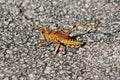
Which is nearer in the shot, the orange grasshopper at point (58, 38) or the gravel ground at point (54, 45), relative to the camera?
the gravel ground at point (54, 45)

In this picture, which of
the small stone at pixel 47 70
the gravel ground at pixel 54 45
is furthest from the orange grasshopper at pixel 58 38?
the small stone at pixel 47 70

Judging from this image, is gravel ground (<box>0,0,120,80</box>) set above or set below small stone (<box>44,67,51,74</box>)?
above

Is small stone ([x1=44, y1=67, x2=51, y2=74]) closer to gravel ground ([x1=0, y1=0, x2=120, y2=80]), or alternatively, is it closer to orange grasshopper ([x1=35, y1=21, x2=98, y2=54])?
gravel ground ([x1=0, y1=0, x2=120, y2=80])

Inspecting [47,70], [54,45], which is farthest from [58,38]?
[47,70]

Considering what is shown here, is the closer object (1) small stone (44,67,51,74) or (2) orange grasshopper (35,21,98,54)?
(1) small stone (44,67,51,74)

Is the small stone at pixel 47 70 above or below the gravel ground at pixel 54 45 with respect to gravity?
below

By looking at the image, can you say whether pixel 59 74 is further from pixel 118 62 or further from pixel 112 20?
pixel 112 20

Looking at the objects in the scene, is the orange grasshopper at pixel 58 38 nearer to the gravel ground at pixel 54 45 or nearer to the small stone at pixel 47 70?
the gravel ground at pixel 54 45

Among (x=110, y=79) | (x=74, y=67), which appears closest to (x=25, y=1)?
(x=74, y=67)

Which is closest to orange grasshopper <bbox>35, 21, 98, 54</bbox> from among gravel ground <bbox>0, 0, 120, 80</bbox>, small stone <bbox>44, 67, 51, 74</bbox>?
gravel ground <bbox>0, 0, 120, 80</bbox>
